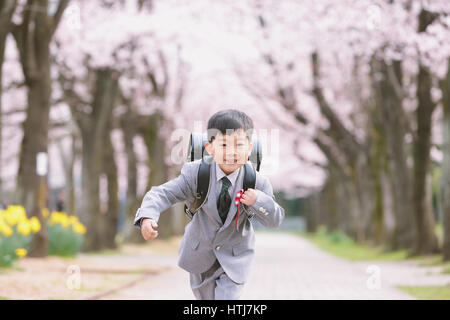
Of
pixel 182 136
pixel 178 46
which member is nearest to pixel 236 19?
pixel 178 46

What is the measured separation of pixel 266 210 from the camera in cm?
433

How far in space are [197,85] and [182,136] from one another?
30844 millimetres

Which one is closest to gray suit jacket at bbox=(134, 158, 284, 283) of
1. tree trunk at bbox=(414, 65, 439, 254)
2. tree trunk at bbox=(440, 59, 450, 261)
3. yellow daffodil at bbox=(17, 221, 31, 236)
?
yellow daffodil at bbox=(17, 221, 31, 236)

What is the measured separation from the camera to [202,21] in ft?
84.2

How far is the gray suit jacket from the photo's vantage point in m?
4.49

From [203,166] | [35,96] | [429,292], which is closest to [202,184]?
[203,166]

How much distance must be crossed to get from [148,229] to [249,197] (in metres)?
0.57

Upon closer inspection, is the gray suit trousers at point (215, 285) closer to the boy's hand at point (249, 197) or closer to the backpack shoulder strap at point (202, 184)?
the backpack shoulder strap at point (202, 184)

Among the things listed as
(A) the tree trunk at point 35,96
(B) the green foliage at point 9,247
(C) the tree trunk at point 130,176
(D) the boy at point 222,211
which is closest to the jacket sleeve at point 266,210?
(D) the boy at point 222,211

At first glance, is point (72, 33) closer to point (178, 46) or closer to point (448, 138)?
point (178, 46)

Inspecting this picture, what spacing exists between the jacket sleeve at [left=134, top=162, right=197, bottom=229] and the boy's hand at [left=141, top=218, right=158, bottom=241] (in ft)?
0.28

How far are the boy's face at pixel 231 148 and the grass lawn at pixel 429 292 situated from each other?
5.87m

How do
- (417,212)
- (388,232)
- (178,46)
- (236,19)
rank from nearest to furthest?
(417,212)
(388,232)
(236,19)
(178,46)

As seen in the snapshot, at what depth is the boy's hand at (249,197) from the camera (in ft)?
14.1
